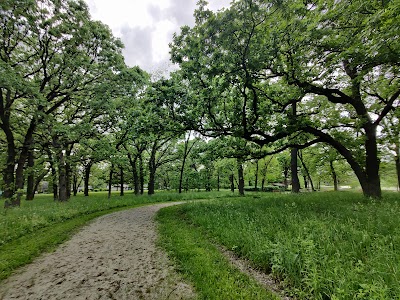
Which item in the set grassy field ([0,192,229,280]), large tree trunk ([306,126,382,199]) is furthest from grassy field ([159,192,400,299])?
large tree trunk ([306,126,382,199])

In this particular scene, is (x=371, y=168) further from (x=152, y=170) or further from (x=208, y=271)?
(x=152, y=170)

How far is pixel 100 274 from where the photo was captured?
433 centimetres

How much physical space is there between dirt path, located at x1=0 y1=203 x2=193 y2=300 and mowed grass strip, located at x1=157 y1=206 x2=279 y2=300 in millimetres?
285

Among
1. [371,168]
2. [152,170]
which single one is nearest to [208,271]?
[371,168]

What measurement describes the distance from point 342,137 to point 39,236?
1547 cm

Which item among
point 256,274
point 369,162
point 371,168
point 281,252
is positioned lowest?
point 256,274

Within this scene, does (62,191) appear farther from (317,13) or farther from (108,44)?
(317,13)

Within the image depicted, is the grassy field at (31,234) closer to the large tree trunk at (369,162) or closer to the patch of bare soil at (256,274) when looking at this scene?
the patch of bare soil at (256,274)

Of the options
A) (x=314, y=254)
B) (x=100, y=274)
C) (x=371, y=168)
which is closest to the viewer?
(x=314, y=254)

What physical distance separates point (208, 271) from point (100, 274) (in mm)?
2424

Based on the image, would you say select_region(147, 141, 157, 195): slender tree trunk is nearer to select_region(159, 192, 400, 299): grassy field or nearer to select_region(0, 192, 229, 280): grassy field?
select_region(0, 192, 229, 280): grassy field

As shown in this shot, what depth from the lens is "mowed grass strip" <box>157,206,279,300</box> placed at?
3446 mm

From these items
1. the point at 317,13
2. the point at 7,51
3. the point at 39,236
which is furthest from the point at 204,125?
the point at 7,51

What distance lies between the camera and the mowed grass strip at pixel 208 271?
345cm
